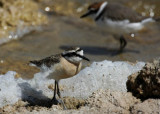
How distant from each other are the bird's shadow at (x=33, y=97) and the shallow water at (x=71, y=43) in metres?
0.77

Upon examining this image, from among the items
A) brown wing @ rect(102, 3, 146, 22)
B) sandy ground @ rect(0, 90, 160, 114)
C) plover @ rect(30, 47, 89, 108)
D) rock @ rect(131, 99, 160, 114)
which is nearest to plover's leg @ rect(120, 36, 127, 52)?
brown wing @ rect(102, 3, 146, 22)

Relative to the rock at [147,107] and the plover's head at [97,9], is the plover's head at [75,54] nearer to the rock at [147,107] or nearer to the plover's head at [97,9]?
the rock at [147,107]

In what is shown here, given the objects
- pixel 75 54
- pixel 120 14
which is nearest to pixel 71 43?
pixel 120 14

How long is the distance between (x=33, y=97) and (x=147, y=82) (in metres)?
1.69

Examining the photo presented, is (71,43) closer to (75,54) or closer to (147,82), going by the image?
(75,54)

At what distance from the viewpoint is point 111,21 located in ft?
26.2

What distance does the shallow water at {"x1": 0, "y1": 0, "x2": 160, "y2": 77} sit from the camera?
272 inches

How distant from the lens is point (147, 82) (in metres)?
4.14

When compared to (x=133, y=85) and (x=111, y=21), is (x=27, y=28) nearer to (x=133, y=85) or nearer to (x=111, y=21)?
(x=111, y=21)

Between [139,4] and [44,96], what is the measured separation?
22.1 ft

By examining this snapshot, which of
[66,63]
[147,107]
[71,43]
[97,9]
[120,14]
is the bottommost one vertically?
[147,107]

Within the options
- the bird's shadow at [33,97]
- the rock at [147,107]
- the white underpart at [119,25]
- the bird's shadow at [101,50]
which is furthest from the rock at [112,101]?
the white underpart at [119,25]


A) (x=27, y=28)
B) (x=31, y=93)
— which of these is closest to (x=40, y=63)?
(x=31, y=93)

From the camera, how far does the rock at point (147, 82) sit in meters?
4.07
